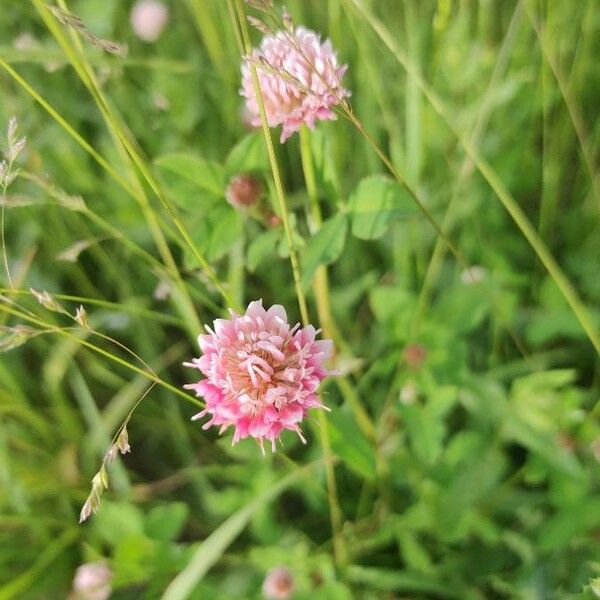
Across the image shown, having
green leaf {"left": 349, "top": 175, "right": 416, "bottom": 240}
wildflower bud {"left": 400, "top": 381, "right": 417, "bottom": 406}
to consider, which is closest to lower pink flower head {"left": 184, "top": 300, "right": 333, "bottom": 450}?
green leaf {"left": 349, "top": 175, "right": 416, "bottom": 240}

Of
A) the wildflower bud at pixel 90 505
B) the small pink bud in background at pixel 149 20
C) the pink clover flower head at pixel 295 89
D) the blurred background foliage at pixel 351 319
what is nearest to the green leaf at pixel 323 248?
the blurred background foliage at pixel 351 319

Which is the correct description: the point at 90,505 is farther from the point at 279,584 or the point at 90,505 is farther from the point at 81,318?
the point at 279,584

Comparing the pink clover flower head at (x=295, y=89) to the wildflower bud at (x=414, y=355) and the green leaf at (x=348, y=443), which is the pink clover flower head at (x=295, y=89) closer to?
the green leaf at (x=348, y=443)

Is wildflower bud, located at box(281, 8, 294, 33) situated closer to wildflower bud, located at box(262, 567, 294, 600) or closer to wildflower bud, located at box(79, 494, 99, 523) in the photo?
wildflower bud, located at box(79, 494, 99, 523)

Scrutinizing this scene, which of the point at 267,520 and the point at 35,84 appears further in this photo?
the point at 35,84

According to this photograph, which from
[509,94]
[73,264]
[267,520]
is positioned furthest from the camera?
[73,264]

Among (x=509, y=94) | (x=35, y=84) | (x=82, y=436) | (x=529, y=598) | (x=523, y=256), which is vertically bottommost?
(x=529, y=598)

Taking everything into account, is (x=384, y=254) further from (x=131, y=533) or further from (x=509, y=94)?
(x=131, y=533)

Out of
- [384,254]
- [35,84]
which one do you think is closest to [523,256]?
[384,254]
